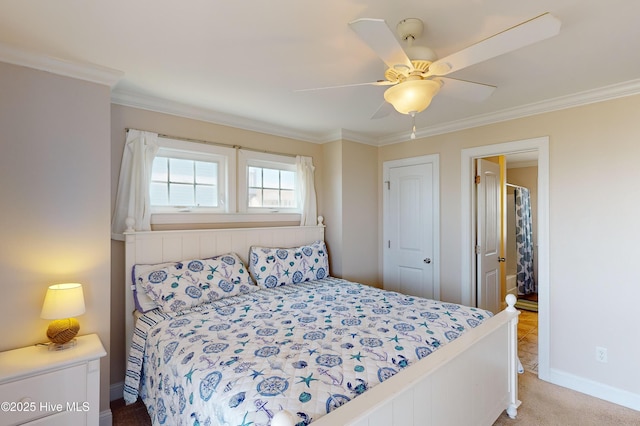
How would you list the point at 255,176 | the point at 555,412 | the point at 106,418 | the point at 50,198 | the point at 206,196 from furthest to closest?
1. the point at 255,176
2. the point at 206,196
3. the point at 555,412
4. the point at 106,418
5. the point at 50,198

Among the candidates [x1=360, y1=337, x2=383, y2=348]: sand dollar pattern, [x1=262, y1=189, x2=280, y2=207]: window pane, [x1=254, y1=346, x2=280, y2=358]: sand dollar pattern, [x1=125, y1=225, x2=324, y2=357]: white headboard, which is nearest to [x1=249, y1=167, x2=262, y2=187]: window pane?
[x1=262, y1=189, x2=280, y2=207]: window pane

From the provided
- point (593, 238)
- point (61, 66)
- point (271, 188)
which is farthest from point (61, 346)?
point (593, 238)

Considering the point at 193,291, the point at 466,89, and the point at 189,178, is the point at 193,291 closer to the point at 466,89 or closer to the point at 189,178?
the point at 189,178

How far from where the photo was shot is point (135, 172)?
2.56 meters

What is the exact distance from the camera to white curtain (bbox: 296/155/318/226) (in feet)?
12.1

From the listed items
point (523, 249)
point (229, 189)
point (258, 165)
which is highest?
point (258, 165)

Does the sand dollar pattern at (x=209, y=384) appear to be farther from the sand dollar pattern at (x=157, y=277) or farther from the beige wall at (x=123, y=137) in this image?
the beige wall at (x=123, y=137)

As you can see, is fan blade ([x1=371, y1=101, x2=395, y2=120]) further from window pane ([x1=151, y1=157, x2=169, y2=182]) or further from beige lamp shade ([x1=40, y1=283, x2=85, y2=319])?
beige lamp shade ([x1=40, y1=283, x2=85, y2=319])

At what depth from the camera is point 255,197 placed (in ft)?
11.2

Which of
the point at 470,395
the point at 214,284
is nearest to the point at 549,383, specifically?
the point at 470,395

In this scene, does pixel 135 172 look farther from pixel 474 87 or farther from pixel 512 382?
pixel 512 382

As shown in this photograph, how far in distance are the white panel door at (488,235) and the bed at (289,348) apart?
4.26 feet

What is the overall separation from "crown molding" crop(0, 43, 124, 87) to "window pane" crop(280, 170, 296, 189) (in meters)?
1.83

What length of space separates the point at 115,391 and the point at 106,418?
1.28 feet
